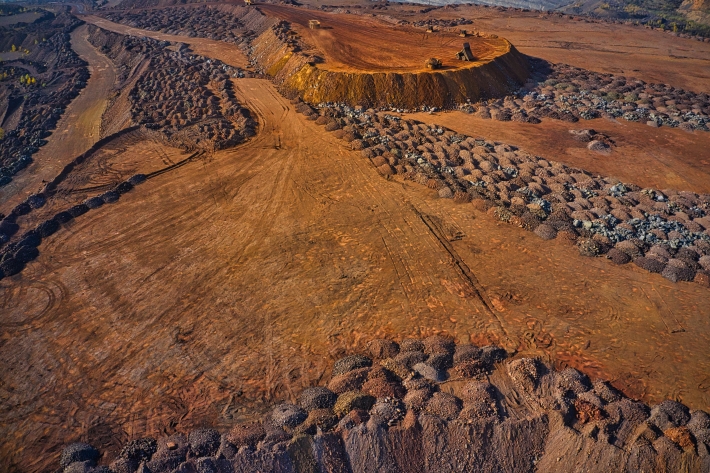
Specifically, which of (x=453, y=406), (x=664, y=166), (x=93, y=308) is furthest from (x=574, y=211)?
(x=93, y=308)

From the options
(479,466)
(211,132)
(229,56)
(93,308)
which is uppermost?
(229,56)

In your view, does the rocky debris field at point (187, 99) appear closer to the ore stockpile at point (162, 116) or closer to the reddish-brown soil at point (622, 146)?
the ore stockpile at point (162, 116)

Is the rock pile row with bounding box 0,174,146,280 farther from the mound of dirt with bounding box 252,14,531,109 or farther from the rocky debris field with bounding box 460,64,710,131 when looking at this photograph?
the rocky debris field with bounding box 460,64,710,131

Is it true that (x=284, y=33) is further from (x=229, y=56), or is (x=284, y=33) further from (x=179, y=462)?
(x=179, y=462)

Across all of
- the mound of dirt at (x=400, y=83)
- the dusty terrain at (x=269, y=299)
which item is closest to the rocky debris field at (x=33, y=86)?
the dusty terrain at (x=269, y=299)

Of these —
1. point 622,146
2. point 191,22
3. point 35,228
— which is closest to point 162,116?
point 35,228

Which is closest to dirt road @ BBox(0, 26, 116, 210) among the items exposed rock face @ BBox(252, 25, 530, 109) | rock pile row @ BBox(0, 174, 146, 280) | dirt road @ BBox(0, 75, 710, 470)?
rock pile row @ BBox(0, 174, 146, 280)
